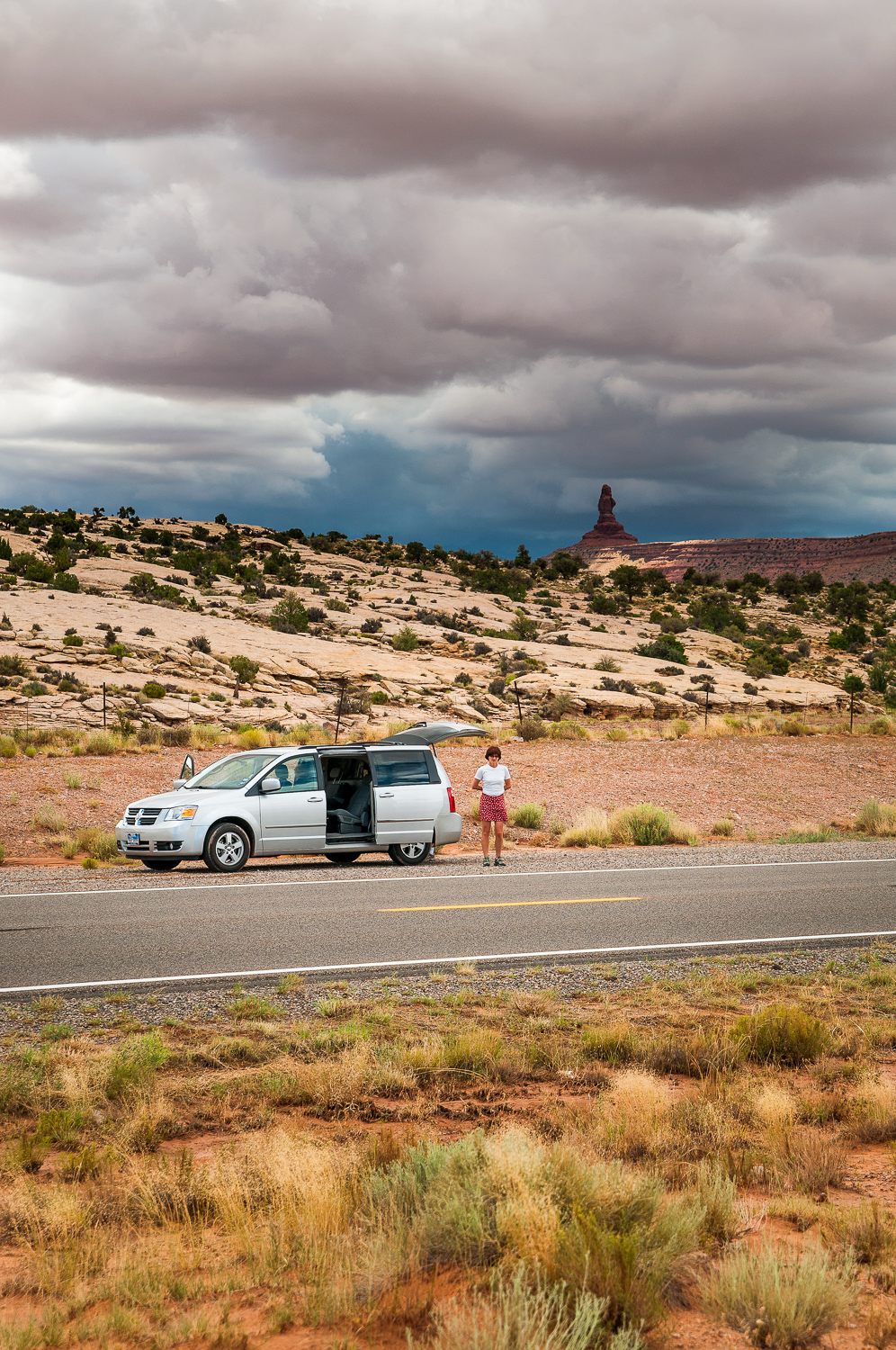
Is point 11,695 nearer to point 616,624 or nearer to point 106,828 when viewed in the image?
point 106,828

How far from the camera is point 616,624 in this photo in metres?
70.8

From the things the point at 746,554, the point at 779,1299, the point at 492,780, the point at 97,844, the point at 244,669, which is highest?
the point at 746,554

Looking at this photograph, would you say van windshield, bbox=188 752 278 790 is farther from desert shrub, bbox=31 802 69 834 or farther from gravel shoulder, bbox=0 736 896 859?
desert shrub, bbox=31 802 69 834

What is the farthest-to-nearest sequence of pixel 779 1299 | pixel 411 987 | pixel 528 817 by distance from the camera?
pixel 528 817, pixel 411 987, pixel 779 1299

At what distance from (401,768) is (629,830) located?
6.40 metres

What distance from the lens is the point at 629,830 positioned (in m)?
21.2

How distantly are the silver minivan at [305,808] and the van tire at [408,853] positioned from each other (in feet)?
0.05

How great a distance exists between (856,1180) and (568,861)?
41.4 ft

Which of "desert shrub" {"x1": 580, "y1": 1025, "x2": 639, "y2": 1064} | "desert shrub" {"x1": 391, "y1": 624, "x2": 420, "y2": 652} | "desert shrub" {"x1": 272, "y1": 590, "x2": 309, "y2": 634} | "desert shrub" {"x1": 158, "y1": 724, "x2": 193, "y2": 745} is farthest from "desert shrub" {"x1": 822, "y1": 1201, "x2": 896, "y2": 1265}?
"desert shrub" {"x1": 272, "y1": 590, "x2": 309, "y2": 634}

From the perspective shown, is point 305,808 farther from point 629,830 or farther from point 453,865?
point 629,830

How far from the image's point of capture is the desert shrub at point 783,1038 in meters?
6.96

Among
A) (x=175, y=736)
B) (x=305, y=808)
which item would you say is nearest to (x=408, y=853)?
(x=305, y=808)

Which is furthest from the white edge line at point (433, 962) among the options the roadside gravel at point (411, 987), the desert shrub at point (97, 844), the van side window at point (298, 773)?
the desert shrub at point (97, 844)

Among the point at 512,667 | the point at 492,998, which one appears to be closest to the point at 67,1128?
the point at 492,998
